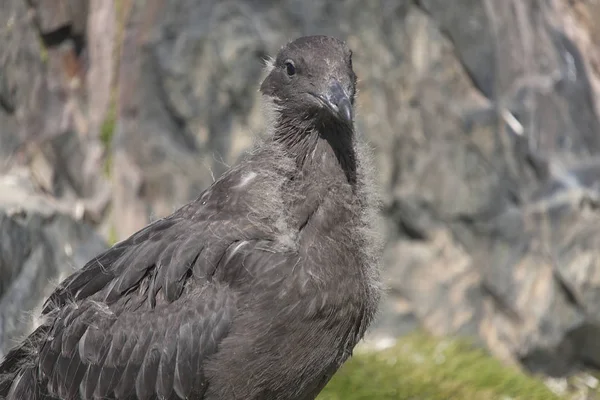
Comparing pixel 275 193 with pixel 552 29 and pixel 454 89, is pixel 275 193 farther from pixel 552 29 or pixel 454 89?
pixel 552 29

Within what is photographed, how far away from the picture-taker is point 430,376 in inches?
223

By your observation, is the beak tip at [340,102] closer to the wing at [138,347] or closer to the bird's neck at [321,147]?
the bird's neck at [321,147]

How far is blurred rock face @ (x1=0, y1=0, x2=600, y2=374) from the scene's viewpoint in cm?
610

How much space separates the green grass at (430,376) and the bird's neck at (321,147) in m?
2.08

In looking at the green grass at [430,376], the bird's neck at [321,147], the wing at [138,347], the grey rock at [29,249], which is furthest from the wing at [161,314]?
the green grass at [430,376]

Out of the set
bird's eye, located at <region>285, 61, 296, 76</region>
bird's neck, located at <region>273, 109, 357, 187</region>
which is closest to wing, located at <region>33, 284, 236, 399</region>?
bird's neck, located at <region>273, 109, 357, 187</region>

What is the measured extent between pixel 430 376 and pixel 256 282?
2802 mm

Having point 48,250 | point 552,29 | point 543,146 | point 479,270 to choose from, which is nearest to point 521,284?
point 479,270

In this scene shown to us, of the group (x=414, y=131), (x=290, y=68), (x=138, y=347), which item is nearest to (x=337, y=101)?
(x=290, y=68)

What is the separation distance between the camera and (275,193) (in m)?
3.31

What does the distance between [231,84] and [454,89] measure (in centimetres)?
164

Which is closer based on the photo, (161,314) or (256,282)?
(256,282)

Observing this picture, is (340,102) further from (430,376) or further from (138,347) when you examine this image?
(430,376)

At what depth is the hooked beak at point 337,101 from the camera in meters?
3.16
